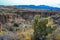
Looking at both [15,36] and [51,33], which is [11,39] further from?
[51,33]

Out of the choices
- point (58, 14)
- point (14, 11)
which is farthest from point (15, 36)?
point (14, 11)

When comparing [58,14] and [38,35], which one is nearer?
[38,35]

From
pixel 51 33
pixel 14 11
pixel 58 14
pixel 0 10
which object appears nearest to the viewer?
pixel 51 33

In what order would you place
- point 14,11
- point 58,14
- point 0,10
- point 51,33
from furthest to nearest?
point 14,11, point 0,10, point 58,14, point 51,33

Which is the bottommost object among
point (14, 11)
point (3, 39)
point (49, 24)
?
point (14, 11)

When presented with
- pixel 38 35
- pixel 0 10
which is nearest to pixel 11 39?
pixel 38 35

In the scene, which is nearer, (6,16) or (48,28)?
(48,28)

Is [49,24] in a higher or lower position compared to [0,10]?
higher

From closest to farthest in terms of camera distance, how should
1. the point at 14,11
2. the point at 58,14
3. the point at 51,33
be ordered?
the point at 51,33, the point at 58,14, the point at 14,11

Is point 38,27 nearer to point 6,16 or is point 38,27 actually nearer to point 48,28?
point 48,28
